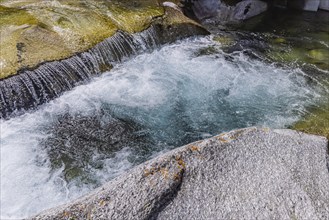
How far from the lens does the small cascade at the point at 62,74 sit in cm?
874

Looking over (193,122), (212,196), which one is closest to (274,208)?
(212,196)

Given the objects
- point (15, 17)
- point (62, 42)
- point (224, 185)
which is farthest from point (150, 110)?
point (15, 17)

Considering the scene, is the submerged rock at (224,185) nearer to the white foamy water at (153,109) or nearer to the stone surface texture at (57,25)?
the white foamy water at (153,109)

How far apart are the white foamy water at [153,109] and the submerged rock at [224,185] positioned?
2876 mm

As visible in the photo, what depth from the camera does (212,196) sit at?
4.15 meters

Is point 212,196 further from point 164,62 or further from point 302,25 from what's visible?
point 302,25

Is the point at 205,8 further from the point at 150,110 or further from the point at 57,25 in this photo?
the point at 150,110

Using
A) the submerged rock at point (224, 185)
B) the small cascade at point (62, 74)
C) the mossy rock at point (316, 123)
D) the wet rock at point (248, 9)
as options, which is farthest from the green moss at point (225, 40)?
the submerged rock at point (224, 185)

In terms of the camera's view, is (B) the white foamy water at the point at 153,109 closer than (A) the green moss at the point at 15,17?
Yes

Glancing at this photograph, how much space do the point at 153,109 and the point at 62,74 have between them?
3140 mm

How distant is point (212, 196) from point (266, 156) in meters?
1.24

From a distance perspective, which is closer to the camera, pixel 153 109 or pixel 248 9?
pixel 153 109

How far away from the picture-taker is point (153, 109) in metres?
9.38

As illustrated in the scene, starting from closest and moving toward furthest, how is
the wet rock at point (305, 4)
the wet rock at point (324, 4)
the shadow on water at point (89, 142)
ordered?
the shadow on water at point (89, 142)
the wet rock at point (305, 4)
the wet rock at point (324, 4)
